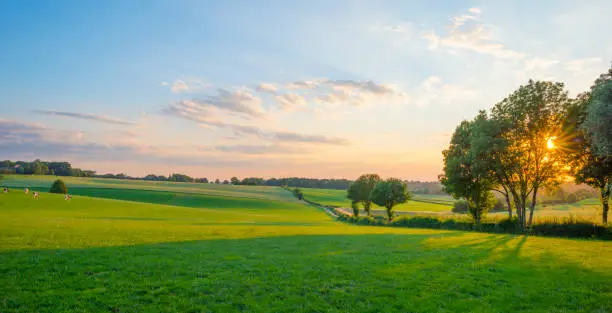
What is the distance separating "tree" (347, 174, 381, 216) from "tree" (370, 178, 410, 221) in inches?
807

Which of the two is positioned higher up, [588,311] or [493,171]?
[493,171]

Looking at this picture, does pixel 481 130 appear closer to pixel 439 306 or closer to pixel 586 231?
pixel 586 231

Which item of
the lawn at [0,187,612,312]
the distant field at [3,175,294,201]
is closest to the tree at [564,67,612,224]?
the lawn at [0,187,612,312]

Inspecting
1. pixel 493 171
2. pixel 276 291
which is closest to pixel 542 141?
pixel 493 171

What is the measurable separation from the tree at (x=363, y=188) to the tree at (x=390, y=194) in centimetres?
2051

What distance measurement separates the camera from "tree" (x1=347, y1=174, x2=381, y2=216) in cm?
10938

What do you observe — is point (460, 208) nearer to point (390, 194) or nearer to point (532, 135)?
point (390, 194)

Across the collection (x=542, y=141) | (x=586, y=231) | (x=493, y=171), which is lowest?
(x=586, y=231)

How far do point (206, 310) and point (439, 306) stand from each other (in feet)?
27.6

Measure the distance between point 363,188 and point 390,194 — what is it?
25513 mm

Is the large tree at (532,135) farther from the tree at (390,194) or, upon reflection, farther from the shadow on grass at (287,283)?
the tree at (390,194)

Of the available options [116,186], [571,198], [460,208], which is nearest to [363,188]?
[460,208]

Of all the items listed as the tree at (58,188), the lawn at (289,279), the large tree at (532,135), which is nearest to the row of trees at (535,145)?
the large tree at (532,135)

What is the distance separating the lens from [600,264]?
19141mm
